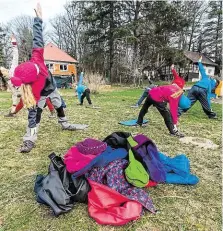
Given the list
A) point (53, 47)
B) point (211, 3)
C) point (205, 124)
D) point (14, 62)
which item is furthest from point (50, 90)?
point (211, 3)

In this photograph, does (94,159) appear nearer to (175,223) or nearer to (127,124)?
(175,223)

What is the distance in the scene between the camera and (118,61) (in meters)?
29.4

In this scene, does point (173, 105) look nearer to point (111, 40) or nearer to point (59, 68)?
point (111, 40)

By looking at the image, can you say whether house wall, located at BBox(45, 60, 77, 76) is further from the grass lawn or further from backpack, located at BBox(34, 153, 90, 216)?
backpack, located at BBox(34, 153, 90, 216)

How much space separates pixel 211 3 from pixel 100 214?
43019mm

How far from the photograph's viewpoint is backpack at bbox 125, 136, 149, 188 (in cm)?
270

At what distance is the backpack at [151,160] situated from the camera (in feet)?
9.68

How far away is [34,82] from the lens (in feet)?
13.9

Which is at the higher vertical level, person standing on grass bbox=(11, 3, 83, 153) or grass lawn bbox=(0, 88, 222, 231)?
person standing on grass bbox=(11, 3, 83, 153)

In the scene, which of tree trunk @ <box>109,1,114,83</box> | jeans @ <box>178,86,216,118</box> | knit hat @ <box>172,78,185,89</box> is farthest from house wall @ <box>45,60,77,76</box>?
knit hat @ <box>172,78,185,89</box>

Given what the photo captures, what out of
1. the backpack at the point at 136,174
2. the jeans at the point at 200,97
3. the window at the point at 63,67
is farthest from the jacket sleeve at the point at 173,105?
the window at the point at 63,67

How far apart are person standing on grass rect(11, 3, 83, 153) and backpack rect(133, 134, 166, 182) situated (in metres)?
2.03

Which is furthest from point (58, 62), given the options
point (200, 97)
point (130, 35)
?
point (200, 97)

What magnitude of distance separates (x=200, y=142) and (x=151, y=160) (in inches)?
93.7
